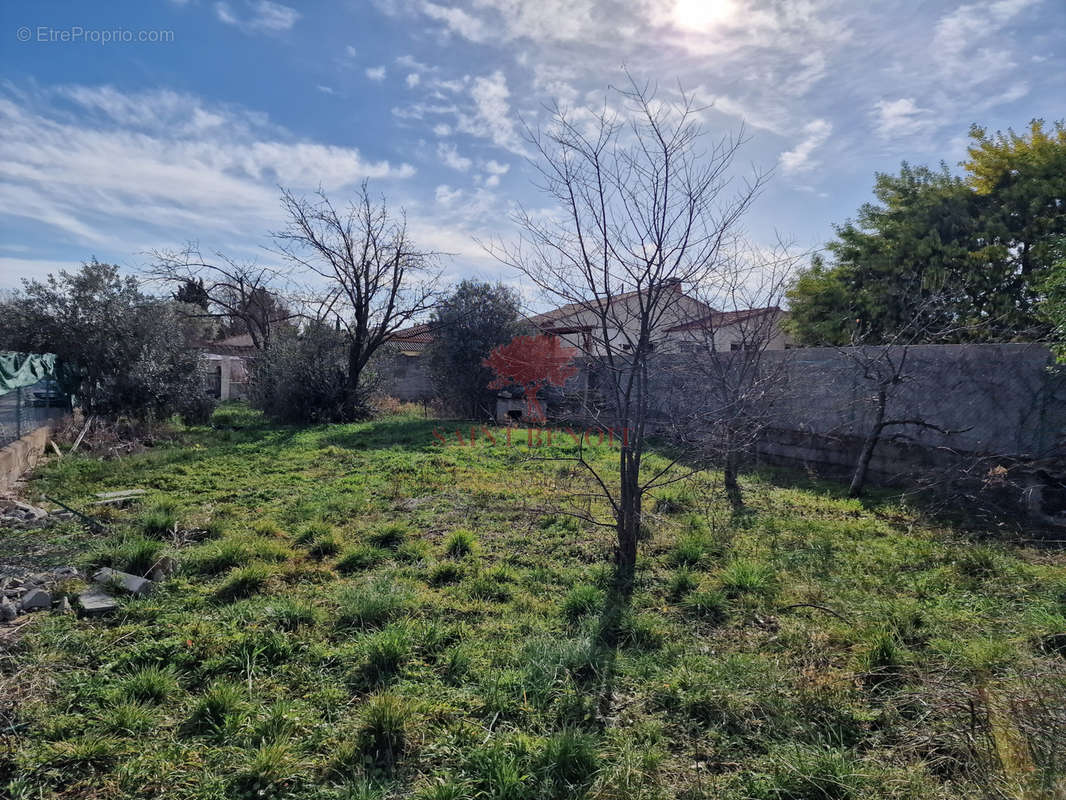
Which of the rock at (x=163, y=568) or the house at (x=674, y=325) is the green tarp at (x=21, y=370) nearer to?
the rock at (x=163, y=568)

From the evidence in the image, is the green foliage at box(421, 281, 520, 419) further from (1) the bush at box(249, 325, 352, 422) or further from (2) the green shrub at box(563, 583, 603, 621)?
(2) the green shrub at box(563, 583, 603, 621)

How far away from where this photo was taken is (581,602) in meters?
3.48

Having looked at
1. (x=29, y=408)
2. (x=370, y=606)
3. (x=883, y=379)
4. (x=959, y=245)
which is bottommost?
(x=370, y=606)

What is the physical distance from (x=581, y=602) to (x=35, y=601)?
324 cm

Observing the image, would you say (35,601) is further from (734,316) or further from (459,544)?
(734,316)

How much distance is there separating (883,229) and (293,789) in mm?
13360

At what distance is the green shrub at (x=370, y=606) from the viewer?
329cm

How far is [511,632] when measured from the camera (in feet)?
10.5

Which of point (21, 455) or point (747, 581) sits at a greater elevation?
point (21, 455)

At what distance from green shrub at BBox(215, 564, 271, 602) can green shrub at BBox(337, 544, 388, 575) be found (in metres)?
0.53

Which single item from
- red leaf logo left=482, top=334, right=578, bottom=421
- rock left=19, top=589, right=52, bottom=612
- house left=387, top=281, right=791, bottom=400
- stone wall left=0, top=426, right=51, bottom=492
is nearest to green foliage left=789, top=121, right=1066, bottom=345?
house left=387, top=281, right=791, bottom=400

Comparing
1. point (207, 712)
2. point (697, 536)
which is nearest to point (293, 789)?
point (207, 712)

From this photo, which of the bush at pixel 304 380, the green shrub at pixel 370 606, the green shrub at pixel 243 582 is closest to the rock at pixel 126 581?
the green shrub at pixel 243 582

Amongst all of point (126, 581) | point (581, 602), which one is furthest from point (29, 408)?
point (581, 602)
